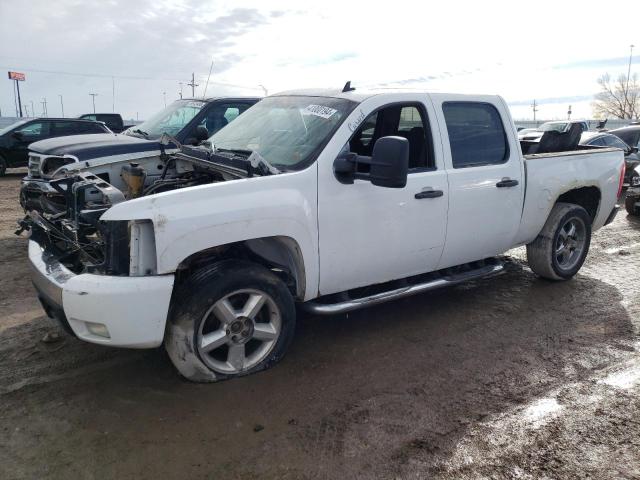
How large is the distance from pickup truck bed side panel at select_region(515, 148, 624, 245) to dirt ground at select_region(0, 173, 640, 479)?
3.18 ft

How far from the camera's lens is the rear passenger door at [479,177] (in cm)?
448

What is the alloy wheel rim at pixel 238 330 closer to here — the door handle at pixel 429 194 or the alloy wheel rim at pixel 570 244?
the door handle at pixel 429 194

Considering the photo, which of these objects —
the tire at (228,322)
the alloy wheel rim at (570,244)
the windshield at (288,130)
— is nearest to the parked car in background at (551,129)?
the alloy wheel rim at (570,244)

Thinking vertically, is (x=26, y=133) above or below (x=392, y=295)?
above

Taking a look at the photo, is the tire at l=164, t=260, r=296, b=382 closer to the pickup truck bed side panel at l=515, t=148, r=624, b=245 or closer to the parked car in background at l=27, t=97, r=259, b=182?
the pickup truck bed side panel at l=515, t=148, r=624, b=245

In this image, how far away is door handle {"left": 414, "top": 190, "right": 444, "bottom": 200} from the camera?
418 cm

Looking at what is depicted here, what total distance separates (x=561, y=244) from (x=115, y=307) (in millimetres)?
4742

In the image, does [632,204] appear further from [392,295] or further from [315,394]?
[315,394]

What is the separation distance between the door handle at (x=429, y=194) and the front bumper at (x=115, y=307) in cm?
204

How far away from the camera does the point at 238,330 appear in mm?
3559

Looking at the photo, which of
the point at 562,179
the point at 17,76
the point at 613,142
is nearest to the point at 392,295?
the point at 562,179

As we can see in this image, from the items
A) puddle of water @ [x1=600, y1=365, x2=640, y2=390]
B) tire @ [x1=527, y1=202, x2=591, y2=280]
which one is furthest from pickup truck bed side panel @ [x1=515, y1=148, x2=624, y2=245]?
puddle of water @ [x1=600, y1=365, x2=640, y2=390]

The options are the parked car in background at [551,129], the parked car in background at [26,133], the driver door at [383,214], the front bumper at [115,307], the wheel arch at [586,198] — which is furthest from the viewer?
the parked car in background at [26,133]

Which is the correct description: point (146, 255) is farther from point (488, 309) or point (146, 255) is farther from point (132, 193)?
point (488, 309)
